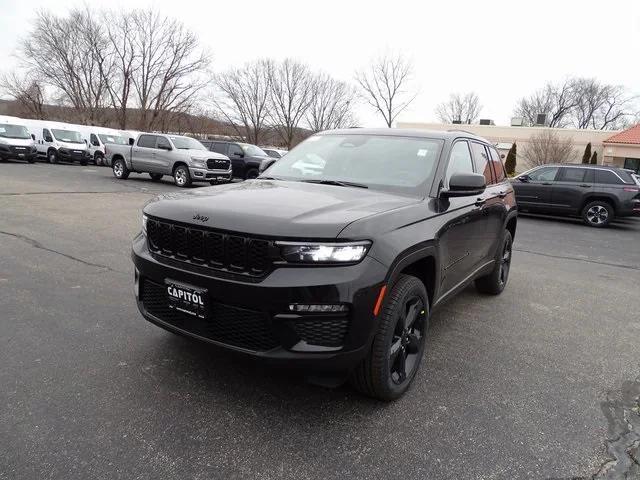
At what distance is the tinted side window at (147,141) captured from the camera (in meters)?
17.6

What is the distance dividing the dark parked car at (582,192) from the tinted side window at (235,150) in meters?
11.4

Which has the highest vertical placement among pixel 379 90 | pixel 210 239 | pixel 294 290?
pixel 379 90

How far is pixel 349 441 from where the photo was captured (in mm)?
2537

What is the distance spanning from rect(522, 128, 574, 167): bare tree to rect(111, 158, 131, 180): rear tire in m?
29.9

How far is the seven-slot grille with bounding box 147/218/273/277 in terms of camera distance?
8.11 ft

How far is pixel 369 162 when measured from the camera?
12.5ft

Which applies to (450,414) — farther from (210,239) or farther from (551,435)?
(210,239)

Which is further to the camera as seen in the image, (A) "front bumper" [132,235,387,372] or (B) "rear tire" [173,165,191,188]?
(B) "rear tire" [173,165,191,188]

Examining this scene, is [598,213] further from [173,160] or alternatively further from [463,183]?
[173,160]

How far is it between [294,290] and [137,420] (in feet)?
3.91

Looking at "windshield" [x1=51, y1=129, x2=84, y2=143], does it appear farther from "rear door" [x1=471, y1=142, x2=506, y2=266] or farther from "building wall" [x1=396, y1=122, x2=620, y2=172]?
"rear door" [x1=471, y1=142, x2=506, y2=266]

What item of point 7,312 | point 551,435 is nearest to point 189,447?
point 551,435

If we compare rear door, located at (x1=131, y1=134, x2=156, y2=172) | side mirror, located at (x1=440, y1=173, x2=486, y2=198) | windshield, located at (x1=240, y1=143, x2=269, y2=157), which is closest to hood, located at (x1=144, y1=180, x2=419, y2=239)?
side mirror, located at (x1=440, y1=173, x2=486, y2=198)

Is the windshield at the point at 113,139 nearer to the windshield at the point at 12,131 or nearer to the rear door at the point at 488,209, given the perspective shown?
the windshield at the point at 12,131
